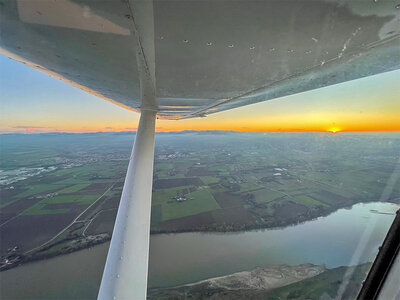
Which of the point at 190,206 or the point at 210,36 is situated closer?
the point at 210,36

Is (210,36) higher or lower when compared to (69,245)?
higher

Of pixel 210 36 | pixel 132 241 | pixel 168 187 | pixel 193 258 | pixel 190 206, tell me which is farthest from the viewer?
pixel 168 187

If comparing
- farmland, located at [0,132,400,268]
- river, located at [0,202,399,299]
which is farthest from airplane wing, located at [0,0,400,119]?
river, located at [0,202,399,299]

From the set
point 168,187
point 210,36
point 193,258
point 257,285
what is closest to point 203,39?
point 210,36

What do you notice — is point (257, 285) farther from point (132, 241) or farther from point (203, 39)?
point (203, 39)

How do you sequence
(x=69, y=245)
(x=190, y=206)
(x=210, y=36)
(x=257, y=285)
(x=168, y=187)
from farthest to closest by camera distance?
1. (x=168, y=187)
2. (x=190, y=206)
3. (x=69, y=245)
4. (x=257, y=285)
5. (x=210, y=36)

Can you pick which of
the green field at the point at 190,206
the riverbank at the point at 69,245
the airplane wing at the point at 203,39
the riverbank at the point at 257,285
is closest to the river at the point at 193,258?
the riverbank at the point at 69,245

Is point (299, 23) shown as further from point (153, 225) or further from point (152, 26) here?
point (153, 225)

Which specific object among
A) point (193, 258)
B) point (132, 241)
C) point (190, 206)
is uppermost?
point (132, 241)
